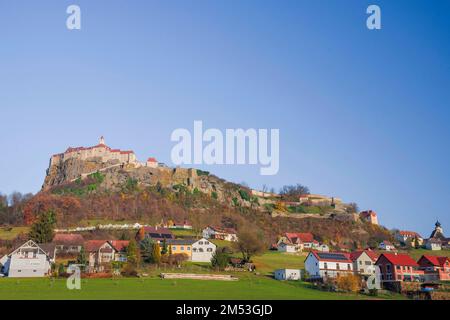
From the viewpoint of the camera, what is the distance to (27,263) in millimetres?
62719

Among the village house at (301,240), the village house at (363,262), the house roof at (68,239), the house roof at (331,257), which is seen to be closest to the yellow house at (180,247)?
the house roof at (68,239)

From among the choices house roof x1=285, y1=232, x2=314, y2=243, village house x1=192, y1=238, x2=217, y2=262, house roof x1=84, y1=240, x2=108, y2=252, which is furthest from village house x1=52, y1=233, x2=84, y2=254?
house roof x1=285, y1=232, x2=314, y2=243

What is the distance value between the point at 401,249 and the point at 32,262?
7524cm

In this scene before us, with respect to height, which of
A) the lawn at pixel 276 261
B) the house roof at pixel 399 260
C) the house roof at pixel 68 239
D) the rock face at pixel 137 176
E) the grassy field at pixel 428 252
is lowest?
the grassy field at pixel 428 252

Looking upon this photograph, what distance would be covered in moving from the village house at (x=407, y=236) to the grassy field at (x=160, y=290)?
79747mm

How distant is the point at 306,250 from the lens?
3920 inches

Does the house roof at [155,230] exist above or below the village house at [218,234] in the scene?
above

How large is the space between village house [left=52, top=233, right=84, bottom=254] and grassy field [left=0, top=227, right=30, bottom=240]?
878 centimetres

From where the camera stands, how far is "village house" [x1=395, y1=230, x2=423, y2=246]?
126294 millimetres

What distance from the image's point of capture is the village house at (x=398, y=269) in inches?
2547

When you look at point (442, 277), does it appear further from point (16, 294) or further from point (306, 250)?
point (16, 294)

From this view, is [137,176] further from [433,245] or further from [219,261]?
[433,245]

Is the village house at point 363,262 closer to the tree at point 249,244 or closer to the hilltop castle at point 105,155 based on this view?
the tree at point 249,244
